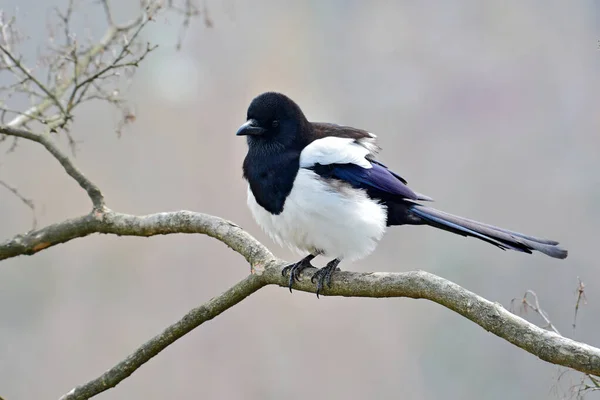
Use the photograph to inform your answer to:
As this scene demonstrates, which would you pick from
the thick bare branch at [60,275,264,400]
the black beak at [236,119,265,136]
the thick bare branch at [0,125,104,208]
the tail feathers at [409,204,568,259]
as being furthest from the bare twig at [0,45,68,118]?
the tail feathers at [409,204,568,259]

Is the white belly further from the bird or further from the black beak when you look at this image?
the black beak

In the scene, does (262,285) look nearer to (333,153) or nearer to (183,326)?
(183,326)

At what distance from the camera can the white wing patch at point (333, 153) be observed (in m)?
2.27

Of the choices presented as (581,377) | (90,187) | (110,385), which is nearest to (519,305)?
(581,377)

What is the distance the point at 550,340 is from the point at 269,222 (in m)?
1.11

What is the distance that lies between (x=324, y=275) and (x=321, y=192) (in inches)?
10.6

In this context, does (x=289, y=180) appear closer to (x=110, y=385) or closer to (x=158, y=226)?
(x=158, y=226)

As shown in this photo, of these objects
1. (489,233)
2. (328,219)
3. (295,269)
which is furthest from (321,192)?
(489,233)

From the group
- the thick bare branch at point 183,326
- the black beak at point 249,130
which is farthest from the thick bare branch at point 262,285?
the black beak at point 249,130

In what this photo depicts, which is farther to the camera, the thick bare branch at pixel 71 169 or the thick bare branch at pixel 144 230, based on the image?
the thick bare branch at pixel 71 169

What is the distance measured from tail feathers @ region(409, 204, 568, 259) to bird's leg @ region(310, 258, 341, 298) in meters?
0.34

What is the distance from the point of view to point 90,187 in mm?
2357

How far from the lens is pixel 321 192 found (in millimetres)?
2215

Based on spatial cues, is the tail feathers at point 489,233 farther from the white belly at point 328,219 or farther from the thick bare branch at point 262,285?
the thick bare branch at point 262,285
